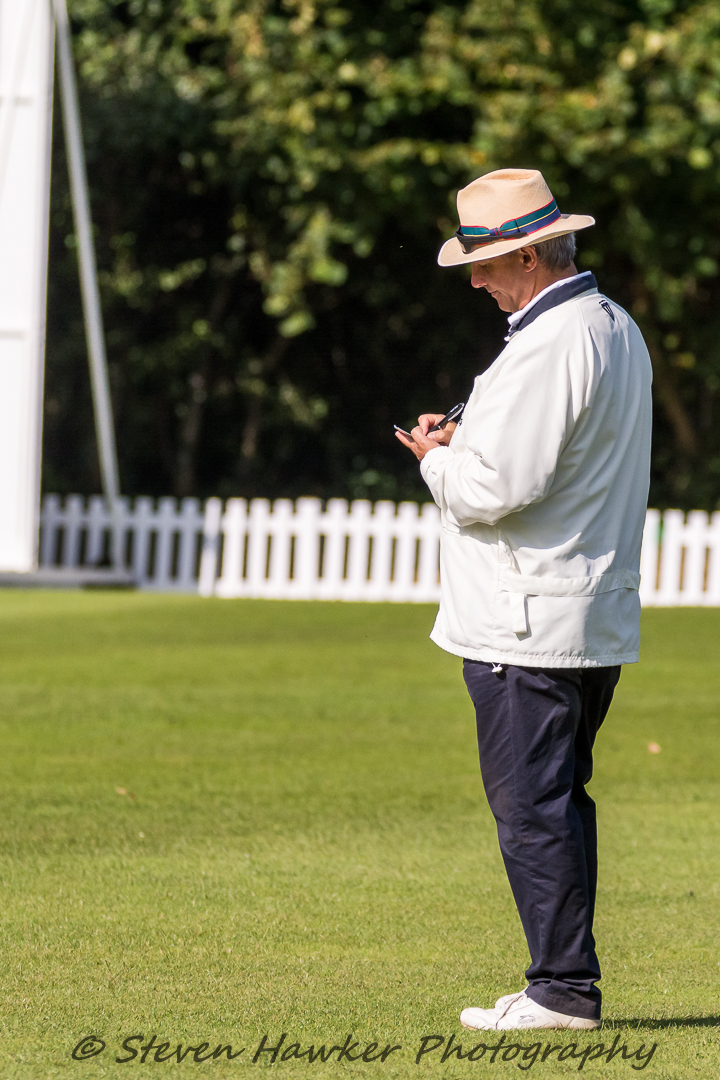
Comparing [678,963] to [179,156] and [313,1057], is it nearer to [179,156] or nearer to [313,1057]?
[313,1057]

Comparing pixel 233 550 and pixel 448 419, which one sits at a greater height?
pixel 448 419

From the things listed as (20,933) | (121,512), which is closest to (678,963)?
(20,933)

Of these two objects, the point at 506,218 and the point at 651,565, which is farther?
the point at 651,565

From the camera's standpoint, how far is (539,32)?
13.0m

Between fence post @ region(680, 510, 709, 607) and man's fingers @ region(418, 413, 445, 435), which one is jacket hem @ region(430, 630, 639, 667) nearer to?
man's fingers @ region(418, 413, 445, 435)

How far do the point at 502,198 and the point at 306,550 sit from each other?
437 inches

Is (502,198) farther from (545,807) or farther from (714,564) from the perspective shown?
(714,564)

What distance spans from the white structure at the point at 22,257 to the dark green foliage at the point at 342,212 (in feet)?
8.47

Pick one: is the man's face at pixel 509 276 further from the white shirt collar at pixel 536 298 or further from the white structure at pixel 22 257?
the white structure at pixel 22 257

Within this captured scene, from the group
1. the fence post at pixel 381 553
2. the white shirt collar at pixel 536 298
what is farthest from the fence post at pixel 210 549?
the white shirt collar at pixel 536 298

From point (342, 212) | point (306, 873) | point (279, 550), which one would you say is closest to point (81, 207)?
point (342, 212)

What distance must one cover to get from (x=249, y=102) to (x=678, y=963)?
→ 41.6 feet

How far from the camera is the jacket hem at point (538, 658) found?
9.13ft

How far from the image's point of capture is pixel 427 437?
2998 millimetres
